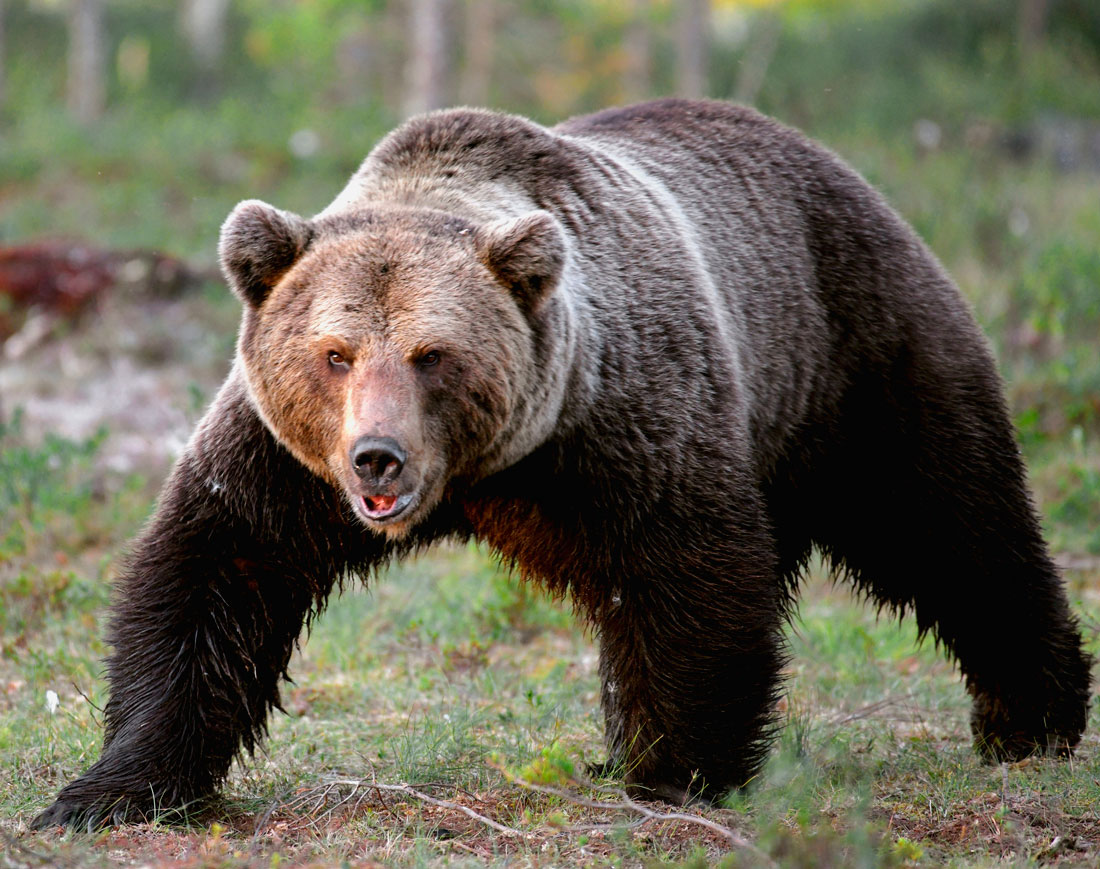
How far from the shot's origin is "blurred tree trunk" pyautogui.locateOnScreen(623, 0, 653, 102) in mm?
22594

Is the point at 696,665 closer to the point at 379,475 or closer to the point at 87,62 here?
the point at 379,475

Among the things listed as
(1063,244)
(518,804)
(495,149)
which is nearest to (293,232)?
(495,149)

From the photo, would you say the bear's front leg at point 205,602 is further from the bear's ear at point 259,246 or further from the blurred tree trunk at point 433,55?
the blurred tree trunk at point 433,55

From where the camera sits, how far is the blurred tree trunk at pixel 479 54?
22.7m

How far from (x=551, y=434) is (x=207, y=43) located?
22.0 metres

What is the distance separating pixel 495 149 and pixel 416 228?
2.25ft

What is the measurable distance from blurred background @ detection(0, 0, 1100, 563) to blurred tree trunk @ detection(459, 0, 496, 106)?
2.5 inches

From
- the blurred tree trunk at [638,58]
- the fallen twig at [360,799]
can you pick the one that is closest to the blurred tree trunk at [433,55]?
the blurred tree trunk at [638,58]

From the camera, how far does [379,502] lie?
3885 millimetres

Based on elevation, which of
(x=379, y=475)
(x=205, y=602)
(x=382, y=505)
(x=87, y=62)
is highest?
(x=379, y=475)

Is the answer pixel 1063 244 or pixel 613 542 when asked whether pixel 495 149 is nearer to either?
pixel 613 542

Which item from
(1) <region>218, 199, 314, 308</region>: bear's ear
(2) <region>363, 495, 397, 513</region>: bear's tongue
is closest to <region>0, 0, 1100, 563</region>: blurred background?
(1) <region>218, 199, 314, 308</region>: bear's ear

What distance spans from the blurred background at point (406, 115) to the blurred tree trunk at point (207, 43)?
0.05 m

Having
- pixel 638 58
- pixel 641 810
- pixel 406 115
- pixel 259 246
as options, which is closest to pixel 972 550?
pixel 641 810
